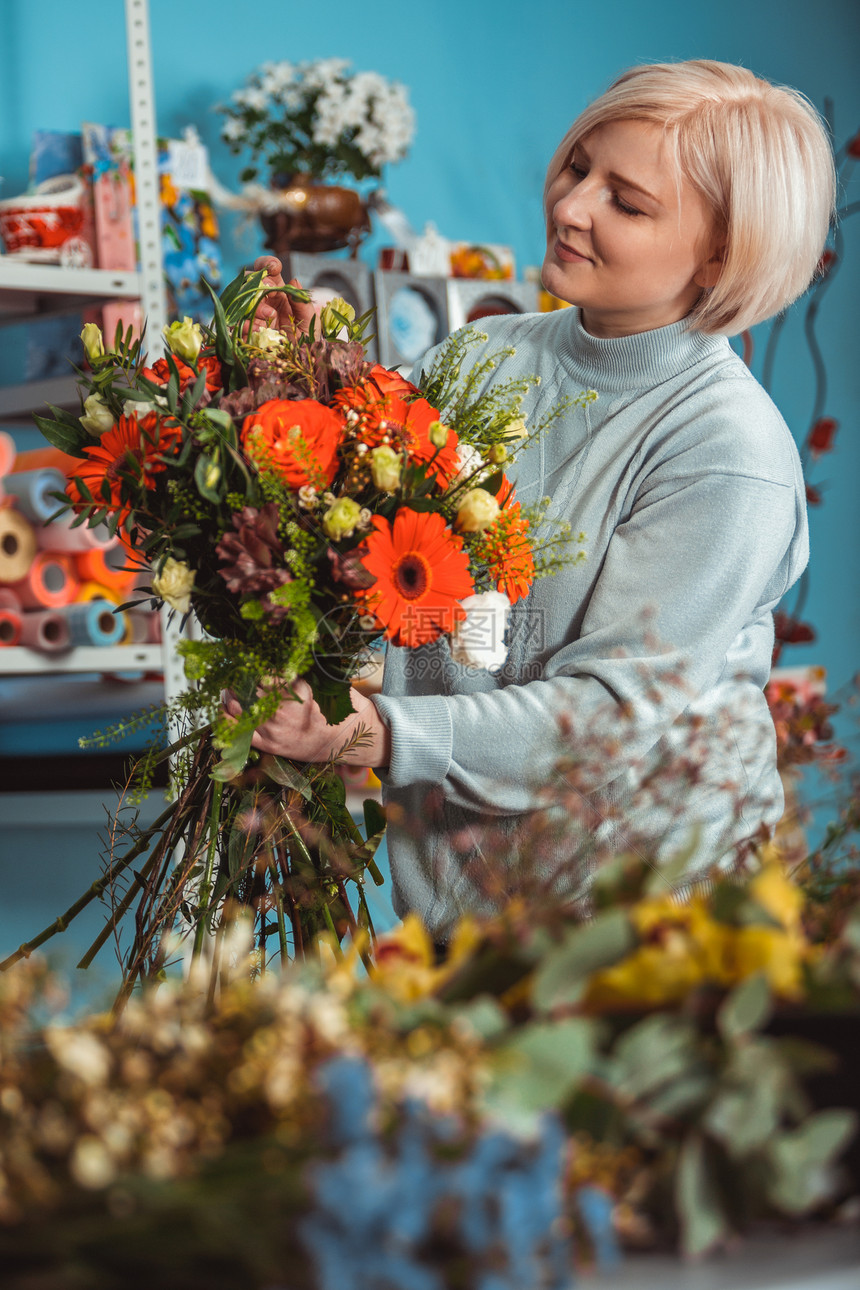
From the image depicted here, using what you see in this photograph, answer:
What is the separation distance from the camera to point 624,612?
3.08 ft

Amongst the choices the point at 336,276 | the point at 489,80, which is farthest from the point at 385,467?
the point at 489,80

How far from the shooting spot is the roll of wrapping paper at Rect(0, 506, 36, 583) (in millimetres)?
1673

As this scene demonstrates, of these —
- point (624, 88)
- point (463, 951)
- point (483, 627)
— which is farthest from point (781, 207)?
point (463, 951)

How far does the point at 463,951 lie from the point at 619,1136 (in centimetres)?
9

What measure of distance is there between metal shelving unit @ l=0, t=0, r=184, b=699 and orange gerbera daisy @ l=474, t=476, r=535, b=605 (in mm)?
994

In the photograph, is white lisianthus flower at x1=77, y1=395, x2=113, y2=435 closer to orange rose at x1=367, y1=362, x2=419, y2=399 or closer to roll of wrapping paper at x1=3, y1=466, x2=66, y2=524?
orange rose at x1=367, y1=362, x2=419, y2=399

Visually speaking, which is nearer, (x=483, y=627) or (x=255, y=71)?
(x=483, y=627)

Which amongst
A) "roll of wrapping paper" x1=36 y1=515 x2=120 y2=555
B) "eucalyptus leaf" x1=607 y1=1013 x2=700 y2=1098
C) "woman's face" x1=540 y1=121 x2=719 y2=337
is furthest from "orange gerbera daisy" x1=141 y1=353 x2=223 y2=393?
"roll of wrapping paper" x1=36 y1=515 x2=120 y2=555

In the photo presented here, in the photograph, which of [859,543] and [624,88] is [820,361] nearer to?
[859,543]

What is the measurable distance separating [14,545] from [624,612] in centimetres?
106

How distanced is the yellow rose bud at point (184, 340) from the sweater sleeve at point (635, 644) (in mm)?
273

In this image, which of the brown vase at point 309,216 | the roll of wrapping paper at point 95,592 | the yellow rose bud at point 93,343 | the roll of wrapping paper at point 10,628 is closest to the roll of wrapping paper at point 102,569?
the roll of wrapping paper at point 95,592

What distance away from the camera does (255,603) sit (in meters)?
0.74

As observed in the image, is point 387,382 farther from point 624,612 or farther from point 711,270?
point 711,270
